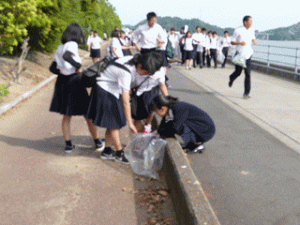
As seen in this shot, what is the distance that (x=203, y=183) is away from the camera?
404cm

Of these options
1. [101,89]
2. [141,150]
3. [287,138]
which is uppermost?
[101,89]

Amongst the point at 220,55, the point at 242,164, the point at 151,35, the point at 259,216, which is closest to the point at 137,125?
the point at 242,164

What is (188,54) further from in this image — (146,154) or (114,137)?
(146,154)

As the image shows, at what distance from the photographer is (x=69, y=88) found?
4590mm

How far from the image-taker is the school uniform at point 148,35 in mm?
8500

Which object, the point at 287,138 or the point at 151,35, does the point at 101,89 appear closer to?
the point at 287,138

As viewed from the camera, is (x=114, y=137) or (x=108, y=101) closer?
(x=108, y=101)

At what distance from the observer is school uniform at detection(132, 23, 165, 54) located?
8.50 meters

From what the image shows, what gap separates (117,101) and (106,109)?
0.56 feet

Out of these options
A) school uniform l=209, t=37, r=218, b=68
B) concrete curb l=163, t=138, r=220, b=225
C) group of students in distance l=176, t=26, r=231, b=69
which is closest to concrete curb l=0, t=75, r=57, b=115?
concrete curb l=163, t=138, r=220, b=225

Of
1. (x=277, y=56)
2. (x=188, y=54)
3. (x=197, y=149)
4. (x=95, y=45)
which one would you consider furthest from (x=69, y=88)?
(x=277, y=56)

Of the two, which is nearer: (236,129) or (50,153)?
(50,153)

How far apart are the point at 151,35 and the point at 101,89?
4.61 metres

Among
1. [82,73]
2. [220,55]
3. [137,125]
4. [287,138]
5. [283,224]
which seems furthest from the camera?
[220,55]
